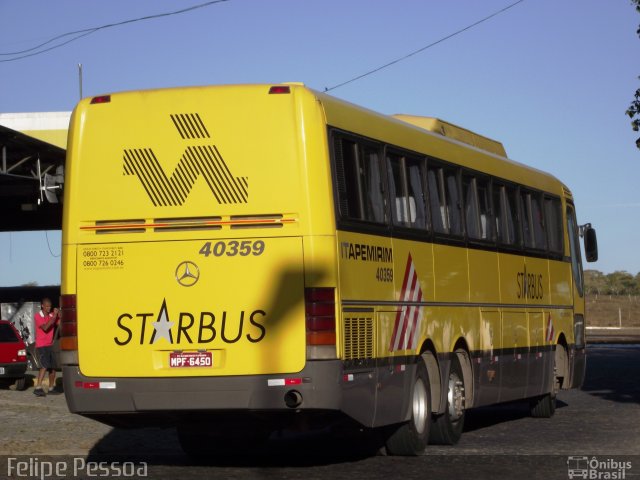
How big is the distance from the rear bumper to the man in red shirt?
6.45 ft

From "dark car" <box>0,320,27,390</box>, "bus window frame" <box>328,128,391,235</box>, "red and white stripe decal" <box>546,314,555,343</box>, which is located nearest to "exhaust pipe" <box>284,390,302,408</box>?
"bus window frame" <box>328,128,391,235</box>

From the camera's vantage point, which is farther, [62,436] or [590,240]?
[590,240]

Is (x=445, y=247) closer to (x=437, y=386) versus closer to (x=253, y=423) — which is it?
(x=437, y=386)

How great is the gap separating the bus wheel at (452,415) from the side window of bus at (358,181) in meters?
2.91

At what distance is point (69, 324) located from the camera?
1247 cm

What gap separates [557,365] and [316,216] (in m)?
9.90

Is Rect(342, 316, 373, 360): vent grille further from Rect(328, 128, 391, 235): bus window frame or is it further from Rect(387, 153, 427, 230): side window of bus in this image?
Rect(387, 153, 427, 230): side window of bus

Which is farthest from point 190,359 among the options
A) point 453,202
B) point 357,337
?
point 453,202

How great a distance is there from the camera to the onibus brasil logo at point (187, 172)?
39.9ft

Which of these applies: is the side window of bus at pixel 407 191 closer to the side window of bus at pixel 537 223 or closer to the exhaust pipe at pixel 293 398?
the exhaust pipe at pixel 293 398

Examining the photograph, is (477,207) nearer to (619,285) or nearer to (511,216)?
(511,216)

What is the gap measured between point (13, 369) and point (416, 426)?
16.6m

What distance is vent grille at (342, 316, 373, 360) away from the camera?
1200 centimetres

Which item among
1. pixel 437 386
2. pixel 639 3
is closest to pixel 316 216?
pixel 437 386
